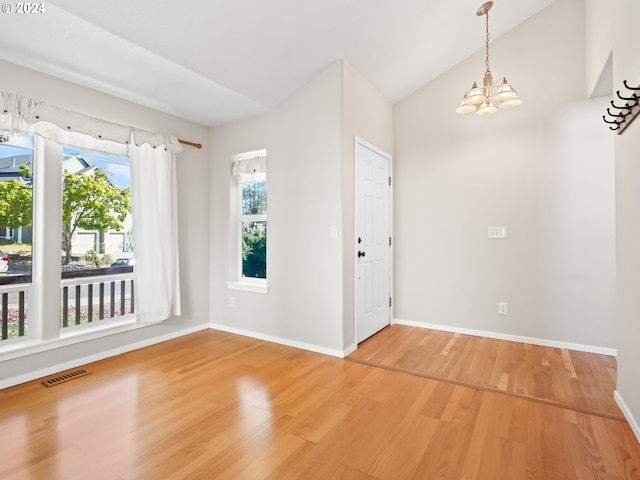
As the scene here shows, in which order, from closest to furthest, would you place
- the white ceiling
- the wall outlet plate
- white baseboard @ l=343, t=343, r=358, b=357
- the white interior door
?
the white ceiling → white baseboard @ l=343, t=343, r=358, b=357 → the white interior door → the wall outlet plate

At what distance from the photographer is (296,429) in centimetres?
197

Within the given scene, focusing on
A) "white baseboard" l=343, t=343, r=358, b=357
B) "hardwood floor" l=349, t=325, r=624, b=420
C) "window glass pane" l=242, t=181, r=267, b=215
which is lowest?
"hardwood floor" l=349, t=325, r=624, b=420

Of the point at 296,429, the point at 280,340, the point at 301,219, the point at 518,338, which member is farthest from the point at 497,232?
the point at 296,429

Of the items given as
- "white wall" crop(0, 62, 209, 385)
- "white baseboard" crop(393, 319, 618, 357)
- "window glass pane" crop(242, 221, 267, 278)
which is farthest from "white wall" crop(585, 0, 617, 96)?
"white wall" crop(0, 62, 209, 385)

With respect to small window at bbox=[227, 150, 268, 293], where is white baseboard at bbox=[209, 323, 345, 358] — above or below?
below

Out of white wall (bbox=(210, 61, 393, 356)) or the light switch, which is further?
the light switch

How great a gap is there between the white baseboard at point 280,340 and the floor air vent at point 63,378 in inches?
57.9

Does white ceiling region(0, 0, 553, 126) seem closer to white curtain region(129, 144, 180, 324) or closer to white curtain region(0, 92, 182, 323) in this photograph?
white curtain region(0, 92, 182, 323)

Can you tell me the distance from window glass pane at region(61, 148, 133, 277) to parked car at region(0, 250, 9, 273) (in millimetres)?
375

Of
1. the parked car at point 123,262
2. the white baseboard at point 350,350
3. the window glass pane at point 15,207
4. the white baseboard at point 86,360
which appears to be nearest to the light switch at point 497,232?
the white baseboard at point 350,350

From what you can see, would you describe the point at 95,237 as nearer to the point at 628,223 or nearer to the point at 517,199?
the point at 628,223

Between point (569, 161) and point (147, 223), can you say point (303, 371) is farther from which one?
Answer: point (569, 161)

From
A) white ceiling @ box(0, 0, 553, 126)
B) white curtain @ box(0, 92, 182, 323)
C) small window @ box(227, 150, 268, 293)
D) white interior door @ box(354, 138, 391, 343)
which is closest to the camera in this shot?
white ceiling @ box(0, 0, 553, 126)

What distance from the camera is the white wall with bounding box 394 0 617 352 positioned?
3.24 meters
